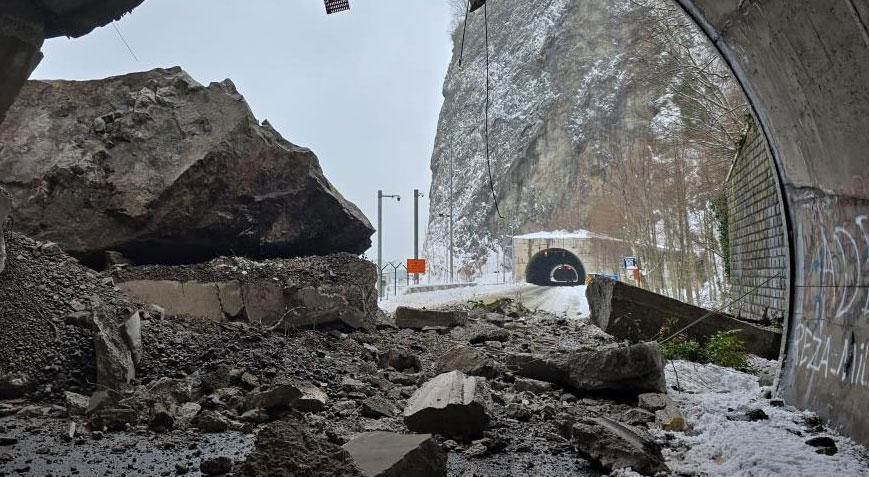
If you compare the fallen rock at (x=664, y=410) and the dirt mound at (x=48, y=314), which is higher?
the dirt mound at (x=48, y=314)

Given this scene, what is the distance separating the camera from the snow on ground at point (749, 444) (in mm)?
3158

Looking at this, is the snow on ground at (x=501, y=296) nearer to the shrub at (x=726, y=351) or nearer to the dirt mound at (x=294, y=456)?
the shrub at (x=726, y=351)

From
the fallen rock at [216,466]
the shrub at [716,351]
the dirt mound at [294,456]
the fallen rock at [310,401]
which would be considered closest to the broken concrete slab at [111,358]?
the fallen rock at [310,401]

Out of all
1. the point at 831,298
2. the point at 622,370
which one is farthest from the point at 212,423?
the point at 831,298

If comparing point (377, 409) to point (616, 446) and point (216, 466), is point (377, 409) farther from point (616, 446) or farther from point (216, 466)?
point (616, 446)

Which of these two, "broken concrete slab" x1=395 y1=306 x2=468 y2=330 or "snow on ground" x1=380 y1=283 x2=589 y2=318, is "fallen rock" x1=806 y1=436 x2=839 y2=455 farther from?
"snow on ground" x1=380 y1=283 x2=589 y2=318

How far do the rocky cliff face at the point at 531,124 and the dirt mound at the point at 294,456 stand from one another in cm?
5109

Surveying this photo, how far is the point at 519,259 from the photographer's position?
45.7 m

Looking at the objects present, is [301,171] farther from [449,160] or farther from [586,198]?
[449,160]

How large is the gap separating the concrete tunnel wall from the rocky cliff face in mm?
48363

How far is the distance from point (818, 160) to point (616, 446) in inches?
83.5

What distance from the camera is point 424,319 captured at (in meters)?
9.70

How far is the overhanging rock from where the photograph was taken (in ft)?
23.5


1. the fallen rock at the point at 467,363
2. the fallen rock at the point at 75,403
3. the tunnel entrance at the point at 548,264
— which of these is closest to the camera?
the fallen rock at the point at 75,403
